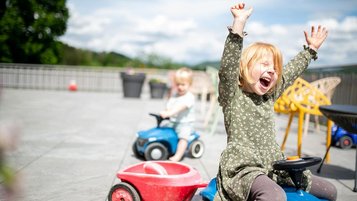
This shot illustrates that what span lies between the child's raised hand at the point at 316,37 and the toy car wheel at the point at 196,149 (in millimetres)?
2248

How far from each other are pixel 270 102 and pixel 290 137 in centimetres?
464

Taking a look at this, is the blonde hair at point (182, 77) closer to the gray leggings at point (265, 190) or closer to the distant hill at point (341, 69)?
the gray leggings at point (265, 190)

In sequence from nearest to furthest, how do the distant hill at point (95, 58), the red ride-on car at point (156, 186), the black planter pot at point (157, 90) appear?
the red ride-on car at point (156, 186), the black planter pot at point (157, 90), the distant hill at point (95, 58)

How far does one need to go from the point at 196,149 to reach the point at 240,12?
9.04 ft

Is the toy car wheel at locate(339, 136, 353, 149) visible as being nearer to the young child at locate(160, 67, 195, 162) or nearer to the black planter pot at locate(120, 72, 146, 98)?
the young child at locate(160, 67, 195, 162)

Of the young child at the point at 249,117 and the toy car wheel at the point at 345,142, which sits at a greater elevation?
the young child at the point at 249,117

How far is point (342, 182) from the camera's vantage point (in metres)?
3.74

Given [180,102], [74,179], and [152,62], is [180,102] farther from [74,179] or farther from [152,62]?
[152,62]

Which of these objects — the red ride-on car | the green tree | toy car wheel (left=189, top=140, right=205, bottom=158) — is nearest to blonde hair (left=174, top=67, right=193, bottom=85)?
toy car wheel (left=189, top=140, right=205, bottom=158)

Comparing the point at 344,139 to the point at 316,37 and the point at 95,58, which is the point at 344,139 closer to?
the point at 316,37

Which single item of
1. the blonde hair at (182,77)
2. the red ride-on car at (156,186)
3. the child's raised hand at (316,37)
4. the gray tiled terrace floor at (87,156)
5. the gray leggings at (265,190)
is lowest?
the gray tiled terrace floor at (87,156)

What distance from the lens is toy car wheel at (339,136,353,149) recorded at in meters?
5.89

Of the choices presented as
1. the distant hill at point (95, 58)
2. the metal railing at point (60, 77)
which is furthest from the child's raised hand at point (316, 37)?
the distant hill at point (95, 58)

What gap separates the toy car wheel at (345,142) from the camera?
5.89m
